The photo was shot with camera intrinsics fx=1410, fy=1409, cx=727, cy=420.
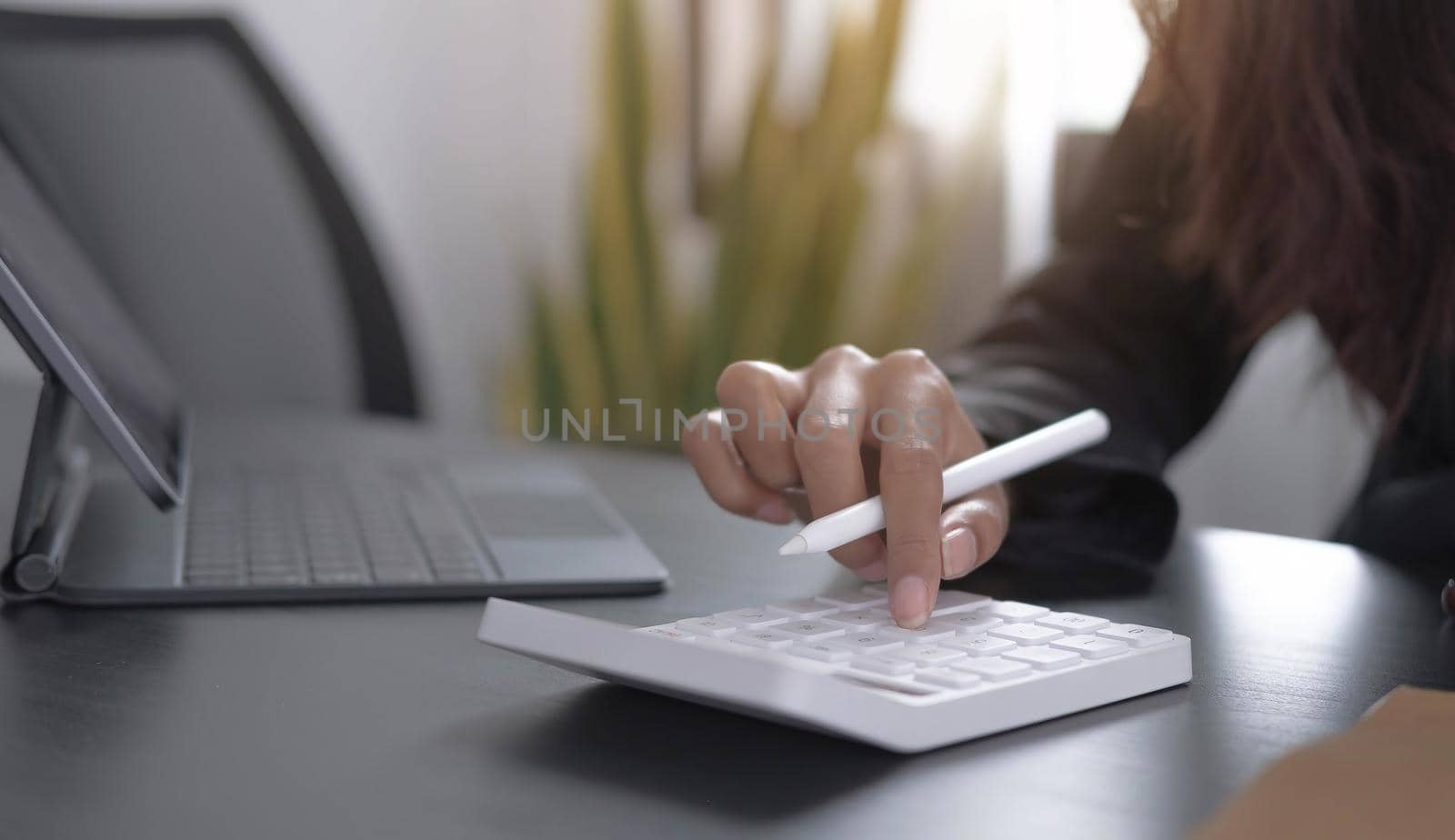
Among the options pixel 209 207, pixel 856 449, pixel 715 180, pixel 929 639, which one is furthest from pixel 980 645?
pixel 715 180

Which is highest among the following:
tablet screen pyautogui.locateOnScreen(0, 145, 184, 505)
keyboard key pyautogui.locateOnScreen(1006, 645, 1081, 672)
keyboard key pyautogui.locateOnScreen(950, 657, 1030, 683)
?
tablet screen pyautogui.locateOnScreen(0, 145, 184, 505)

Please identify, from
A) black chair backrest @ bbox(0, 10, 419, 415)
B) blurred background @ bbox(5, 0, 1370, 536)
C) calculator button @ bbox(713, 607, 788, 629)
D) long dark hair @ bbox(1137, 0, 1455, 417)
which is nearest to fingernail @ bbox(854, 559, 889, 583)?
calculator button @ bbox(713, 607, 788, 629)

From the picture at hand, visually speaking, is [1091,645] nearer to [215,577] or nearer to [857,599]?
[857,599]

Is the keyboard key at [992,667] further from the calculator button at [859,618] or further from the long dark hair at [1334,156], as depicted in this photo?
the long dark hair at [1334,156]

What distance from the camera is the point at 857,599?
517 mm

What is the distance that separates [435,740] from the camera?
1.31 feet

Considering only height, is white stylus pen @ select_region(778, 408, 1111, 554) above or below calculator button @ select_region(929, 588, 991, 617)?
above

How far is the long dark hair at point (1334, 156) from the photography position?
0.76 m

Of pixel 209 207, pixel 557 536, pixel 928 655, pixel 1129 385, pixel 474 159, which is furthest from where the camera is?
pixel 474 159

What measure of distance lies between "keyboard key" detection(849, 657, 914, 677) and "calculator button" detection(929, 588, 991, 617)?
0.25ft

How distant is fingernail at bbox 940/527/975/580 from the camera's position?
52 centimetres

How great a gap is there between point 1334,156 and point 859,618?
17.7 inches

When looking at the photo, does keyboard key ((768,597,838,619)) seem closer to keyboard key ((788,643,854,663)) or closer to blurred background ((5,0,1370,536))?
keyboard key ((788,643,854,663))

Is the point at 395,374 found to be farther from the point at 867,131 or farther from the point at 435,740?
the point at 435,740
